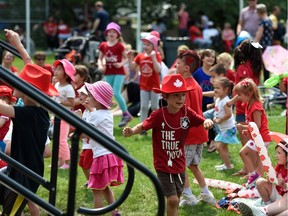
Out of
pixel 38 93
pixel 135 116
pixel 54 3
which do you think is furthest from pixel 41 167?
pixel 54 3

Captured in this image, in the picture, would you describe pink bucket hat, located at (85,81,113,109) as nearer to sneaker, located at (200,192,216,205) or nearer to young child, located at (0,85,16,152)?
young child, located at (0,85,16,152)

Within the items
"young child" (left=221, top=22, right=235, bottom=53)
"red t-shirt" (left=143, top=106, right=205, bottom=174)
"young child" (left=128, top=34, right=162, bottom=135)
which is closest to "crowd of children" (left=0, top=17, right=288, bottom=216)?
"red t-shirt" (left=143, top=106, right=205, bottom=174)

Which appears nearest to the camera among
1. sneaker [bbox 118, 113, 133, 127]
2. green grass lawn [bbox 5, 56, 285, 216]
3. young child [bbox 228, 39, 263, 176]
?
green grass lawn [bbox 5, 56, 285, 216]

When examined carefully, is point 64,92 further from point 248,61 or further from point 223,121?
point 248,61

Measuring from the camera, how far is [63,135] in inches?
376

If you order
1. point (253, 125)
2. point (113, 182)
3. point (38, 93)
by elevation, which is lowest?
point (113, 182)

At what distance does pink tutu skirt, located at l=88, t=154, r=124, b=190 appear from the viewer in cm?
700

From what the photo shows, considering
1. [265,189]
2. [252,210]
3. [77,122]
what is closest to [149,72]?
[265,189]

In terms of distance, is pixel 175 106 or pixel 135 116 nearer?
pixel 175 106

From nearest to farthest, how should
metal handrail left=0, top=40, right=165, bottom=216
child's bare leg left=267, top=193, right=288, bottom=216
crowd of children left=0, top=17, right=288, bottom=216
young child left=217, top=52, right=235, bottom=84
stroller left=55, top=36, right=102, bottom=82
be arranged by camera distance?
1. metal handrail left=0, top=40, right=165, bottom=216
2. crowd of children left=0, top=17, right=288, bottom=216
3. child's bare leg left=267, top=193, right=288, bottom=216
4. young child left=217, top=52, right=235, bottom=84
5. stroller left=55, top=36, right=102, bottom=82

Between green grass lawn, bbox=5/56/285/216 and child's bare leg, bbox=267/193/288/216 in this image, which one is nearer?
child's bare leg, bbox=267/193/288/216

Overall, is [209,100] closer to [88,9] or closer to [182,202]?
[182,202]

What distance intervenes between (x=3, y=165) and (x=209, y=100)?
4859mm

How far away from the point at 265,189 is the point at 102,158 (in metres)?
1.59
